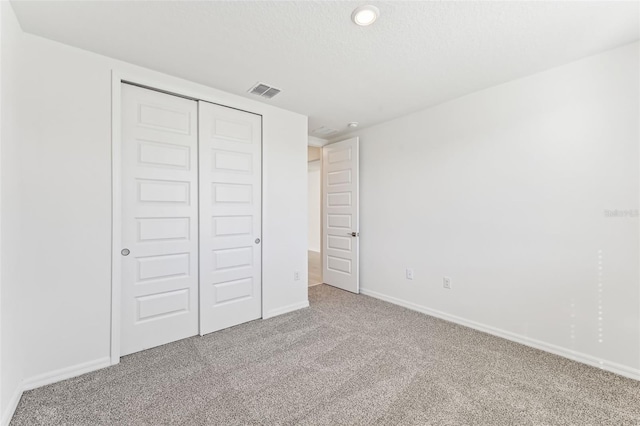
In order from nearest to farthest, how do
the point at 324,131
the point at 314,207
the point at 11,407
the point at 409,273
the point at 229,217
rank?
1. the point at 11,407
2. the point at 229,217
3. the point at 409,273
4. the point at 324,131
5. the point at 314,207

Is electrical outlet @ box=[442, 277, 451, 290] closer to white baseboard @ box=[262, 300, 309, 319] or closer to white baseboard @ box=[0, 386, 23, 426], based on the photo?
white baseboard @ box=[262, 300, 309, 319]

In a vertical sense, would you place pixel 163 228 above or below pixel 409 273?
above

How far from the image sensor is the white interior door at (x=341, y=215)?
4023 millimetres

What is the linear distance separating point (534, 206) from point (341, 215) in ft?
7.93

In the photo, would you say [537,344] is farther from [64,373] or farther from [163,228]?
[64,373]

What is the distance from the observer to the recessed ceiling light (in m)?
1.63

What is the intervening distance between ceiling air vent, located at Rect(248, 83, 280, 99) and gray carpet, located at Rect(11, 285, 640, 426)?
2.50m

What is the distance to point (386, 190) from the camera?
147 inches

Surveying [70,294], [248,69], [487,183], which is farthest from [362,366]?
[248,69]

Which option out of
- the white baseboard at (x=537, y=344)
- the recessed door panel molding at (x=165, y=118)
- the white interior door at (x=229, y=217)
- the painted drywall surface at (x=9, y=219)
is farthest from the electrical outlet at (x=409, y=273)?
the painted drywall surface at (x=9, y=219)

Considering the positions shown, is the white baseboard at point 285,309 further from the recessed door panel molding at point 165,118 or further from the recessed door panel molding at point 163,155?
the recessed door panel molding at point 165,118

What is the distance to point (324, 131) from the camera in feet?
13.7

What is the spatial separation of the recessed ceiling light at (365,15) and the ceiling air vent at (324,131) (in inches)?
88.3

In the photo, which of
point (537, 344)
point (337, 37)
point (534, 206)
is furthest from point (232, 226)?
point (537, 344)
